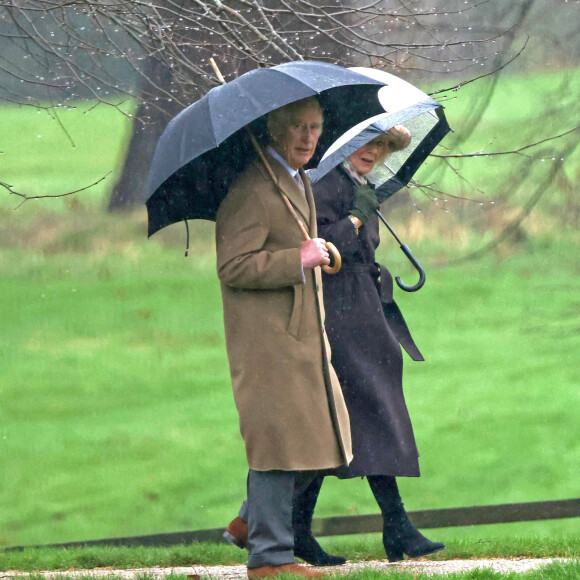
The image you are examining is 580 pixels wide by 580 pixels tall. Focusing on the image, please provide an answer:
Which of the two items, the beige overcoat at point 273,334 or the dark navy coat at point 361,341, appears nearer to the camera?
the beige overcoat at point 273,334

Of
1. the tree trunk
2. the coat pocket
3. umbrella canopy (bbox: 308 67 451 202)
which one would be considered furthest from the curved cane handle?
the tree trunk

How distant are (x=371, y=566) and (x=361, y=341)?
97cm

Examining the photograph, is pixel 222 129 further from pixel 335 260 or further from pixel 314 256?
A: pixel 335 260

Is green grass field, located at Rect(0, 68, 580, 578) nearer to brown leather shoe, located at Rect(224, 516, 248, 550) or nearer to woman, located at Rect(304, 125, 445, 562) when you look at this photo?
woman, located at Rect(304, 125, 445, 562)

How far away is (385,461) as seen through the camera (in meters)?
5.07

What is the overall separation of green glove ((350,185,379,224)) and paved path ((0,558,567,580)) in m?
1.47

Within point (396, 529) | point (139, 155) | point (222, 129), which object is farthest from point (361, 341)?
point (139, 155)

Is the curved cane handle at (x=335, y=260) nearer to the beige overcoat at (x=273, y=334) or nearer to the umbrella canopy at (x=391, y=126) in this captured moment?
the beige overcoat at (x=273, y=334)

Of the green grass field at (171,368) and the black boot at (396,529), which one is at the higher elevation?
the black boot at (396,529)

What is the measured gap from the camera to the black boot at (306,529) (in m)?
5.16

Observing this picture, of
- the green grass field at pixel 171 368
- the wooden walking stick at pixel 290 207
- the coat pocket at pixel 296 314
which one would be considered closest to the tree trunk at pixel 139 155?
the green grass field at pixel 171 368

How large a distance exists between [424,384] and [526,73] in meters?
7.95

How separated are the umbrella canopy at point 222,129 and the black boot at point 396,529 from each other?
4.57 ft

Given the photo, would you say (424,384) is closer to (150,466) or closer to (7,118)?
(150,466)
